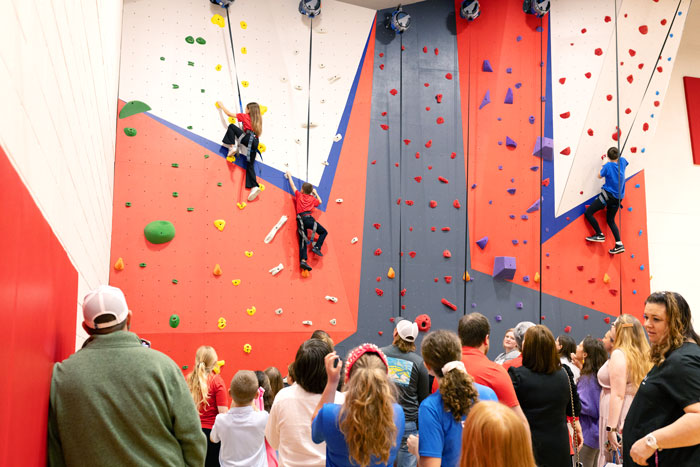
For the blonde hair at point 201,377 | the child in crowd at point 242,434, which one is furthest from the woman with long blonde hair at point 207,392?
the child in crowd at point 242,434

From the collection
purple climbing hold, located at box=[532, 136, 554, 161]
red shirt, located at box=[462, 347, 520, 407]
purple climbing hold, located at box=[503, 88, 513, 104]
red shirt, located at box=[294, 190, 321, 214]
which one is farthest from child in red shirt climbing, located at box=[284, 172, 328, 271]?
red shirt, located at box=[462, 347, 520, 407]

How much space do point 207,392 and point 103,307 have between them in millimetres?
2341

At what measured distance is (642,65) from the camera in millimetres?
8180

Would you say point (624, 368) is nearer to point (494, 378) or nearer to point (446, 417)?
point (494, 378)

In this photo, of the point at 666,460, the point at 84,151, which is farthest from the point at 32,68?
the point at 666,460

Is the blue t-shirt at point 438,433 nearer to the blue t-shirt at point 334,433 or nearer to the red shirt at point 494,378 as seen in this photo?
the blue t-shirt at point 334,433

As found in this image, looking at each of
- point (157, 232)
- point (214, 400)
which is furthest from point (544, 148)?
point (214, 400)

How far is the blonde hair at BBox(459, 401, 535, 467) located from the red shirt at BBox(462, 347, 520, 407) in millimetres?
1280

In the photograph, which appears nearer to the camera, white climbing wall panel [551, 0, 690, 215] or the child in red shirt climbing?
the child in red shirt climbing

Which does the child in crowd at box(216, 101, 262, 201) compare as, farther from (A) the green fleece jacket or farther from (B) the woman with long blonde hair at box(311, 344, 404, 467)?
(A) the green fleece jacket

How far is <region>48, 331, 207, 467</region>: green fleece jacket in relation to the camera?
1.67m

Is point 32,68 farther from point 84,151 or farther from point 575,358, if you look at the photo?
point 575,358

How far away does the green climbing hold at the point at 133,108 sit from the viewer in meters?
6.22

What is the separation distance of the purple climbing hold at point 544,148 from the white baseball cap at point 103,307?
23.0 ft
